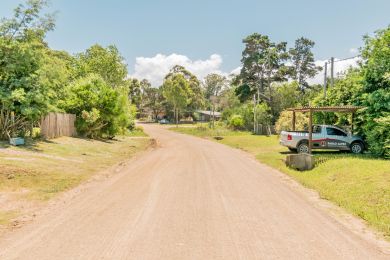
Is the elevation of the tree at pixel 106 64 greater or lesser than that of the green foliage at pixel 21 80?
greater

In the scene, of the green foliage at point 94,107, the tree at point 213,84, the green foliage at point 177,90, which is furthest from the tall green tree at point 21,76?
the tree at point 213,84

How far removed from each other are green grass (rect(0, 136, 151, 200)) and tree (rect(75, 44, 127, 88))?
3329 centimetres

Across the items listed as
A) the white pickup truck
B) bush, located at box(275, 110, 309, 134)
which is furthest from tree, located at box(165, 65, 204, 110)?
the white pickup truck

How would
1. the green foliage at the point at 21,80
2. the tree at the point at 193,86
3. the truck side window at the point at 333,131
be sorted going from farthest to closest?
the tree at the point at 193,86 → the truck side window at the point at 333,131 → the green foliage at the point at 21,80

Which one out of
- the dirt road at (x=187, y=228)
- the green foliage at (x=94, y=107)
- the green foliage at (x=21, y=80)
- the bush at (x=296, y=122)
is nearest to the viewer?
the dirt road at (x=187, y=228)

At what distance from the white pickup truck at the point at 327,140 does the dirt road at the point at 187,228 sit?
1221 centimetres

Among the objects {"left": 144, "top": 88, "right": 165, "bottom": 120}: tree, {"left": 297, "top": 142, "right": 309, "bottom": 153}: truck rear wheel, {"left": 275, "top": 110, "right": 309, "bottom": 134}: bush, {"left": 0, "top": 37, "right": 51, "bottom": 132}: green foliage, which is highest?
{"left": 144, "top": 88, "right": 165, "bottom": 120}: tree

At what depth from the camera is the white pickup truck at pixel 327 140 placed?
23.4 metres

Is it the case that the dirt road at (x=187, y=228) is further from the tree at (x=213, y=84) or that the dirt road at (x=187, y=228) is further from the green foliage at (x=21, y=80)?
the tree at (x=213, y=84)

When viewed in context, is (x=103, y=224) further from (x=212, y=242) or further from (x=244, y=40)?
(x=244, y=40)

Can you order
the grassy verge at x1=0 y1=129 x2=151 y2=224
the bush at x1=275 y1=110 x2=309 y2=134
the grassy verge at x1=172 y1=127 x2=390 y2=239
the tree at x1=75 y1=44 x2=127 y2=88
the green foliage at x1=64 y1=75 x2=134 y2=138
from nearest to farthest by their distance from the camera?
the grassy verge at x1=172 y1=127 x2=390 y2=239, the grassy verge at x1=0 y1=129 x2=151 y2=224, the green foliage at x1=64 y1=75 x2=134 y2=138, the bush at x1=275 y1=110 x2=309 y2=134, the tree at x1=75 y1=44 x2=127 y2=88

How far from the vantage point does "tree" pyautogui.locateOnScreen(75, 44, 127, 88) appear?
5453cm

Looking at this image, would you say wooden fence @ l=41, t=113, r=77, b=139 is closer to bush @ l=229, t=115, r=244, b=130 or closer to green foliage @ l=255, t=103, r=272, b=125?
green foliage @ l=255, t=103, r=272, b=125

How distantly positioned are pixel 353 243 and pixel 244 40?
66.7 m
